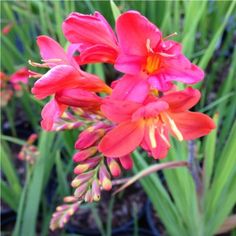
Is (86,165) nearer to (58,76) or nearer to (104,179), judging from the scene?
(104,179)

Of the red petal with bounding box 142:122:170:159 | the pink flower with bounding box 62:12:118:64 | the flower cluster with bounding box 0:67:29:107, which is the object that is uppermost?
the pink flower with bounding box 62:12:118:64

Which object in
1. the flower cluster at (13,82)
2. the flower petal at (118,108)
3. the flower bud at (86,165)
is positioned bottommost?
the flower cluster at (13,82)

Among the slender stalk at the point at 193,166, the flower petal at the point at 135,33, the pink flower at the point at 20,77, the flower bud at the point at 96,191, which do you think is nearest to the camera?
the flower petal at the point at 135,33

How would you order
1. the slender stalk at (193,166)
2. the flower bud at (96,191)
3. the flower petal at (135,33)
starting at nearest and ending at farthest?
the flower petal at (135,33)
the flower bud at (96,191)
the slender stalk at (193,166)

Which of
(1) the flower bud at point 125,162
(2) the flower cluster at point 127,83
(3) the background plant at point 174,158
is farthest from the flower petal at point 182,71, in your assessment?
(3) the background plant at point 174,158

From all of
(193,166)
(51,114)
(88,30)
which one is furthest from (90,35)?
(193,166)

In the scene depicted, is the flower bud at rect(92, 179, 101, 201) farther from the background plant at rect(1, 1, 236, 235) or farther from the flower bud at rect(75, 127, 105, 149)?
the background plant at rect(1, 1, 236, 235)

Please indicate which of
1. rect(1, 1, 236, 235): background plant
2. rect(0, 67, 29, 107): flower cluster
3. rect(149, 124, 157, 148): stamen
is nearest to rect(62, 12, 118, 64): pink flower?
rect(149, 124, 157, 148): stamen

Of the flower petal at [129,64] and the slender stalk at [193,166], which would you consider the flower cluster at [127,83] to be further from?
the slender stalk at [193,166]
